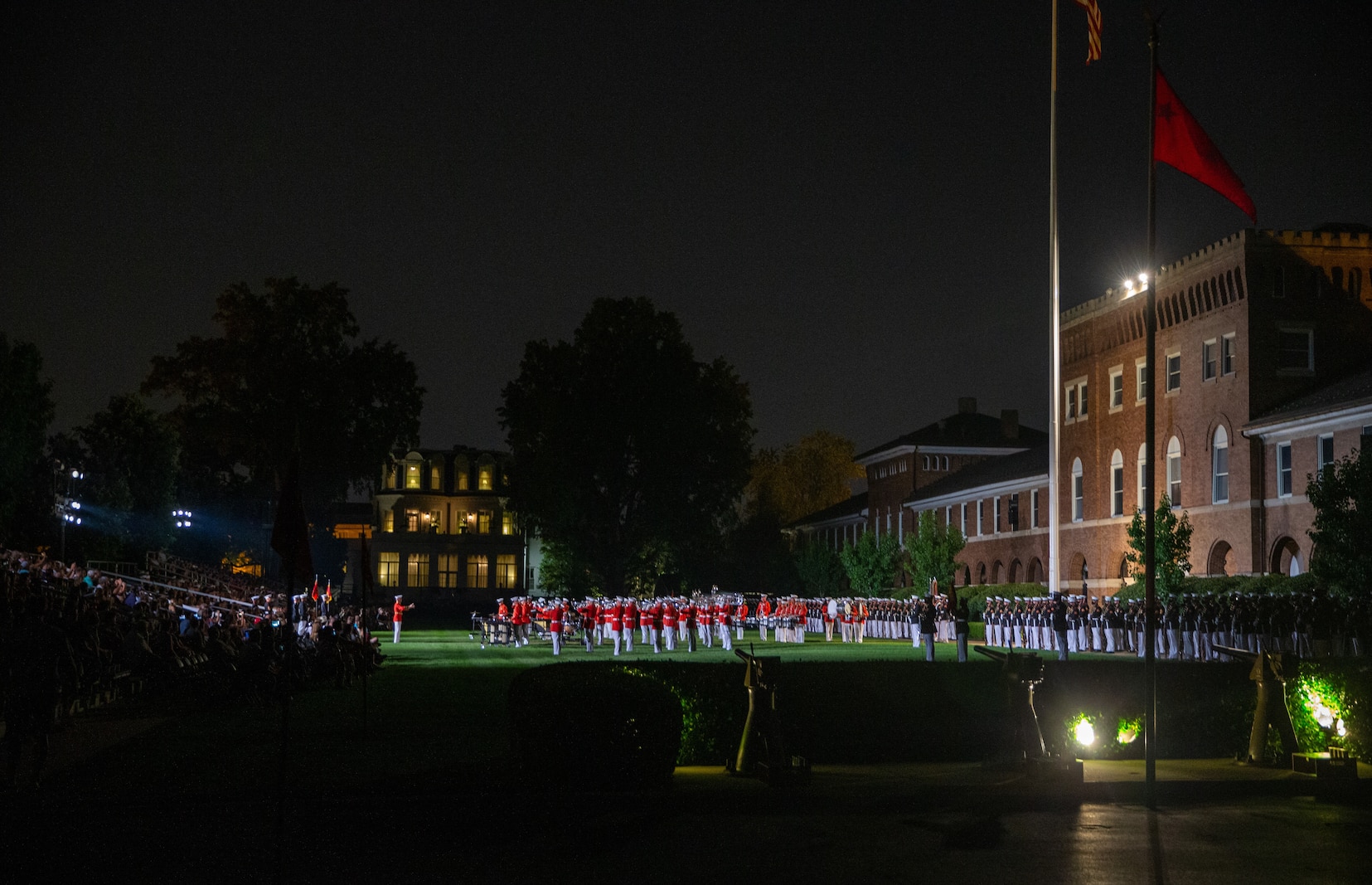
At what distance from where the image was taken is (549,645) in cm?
4544

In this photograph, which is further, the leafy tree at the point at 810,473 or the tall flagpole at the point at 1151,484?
the leafy tree at the point at 810,473

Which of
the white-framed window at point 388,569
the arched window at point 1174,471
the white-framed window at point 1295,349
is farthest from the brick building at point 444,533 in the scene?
the white-framed window at point 1295,349

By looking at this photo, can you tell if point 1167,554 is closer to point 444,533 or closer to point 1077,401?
point 1077,401

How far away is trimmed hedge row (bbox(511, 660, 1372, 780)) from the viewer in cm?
1573

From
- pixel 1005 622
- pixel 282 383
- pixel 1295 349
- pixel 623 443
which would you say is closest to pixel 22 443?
pixel 282 383

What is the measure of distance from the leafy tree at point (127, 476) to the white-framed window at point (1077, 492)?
42.5m

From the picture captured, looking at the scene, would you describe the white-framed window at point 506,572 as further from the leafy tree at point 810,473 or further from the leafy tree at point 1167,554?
the leafy tree at point 1167,554

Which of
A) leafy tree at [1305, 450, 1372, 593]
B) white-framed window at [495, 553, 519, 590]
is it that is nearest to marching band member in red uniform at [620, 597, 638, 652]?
leafy tree at [1305, 450, 1372, 593]

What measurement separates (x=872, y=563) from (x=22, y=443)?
Answer: 4368 cm

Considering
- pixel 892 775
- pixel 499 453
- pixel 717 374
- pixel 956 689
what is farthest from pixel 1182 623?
pixel 499 453

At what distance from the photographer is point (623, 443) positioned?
6312 centimetres

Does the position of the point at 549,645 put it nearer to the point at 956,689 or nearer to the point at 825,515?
the point at 956,689

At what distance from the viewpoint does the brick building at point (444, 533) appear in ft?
293

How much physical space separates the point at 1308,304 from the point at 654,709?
44.3 meters
